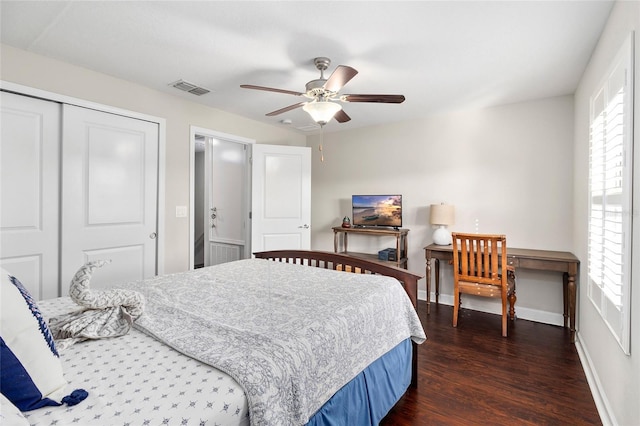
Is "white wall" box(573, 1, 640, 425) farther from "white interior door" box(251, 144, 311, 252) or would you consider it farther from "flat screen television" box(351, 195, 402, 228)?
"white interior door" box(251, 144, 311, 252)

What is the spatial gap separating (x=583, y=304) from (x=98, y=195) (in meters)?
4.42

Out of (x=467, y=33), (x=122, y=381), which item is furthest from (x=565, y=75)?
(x=122, y=381)

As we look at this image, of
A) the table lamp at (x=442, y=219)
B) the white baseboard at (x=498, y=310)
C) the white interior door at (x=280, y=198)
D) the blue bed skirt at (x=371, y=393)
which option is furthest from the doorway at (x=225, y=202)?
the blue bed skirt at (x=371, y=393)

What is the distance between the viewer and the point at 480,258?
3.15 m

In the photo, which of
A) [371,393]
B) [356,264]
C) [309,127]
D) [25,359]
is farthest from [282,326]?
[309,127]

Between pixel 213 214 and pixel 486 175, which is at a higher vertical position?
pixel 486 175

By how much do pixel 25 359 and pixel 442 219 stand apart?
3764mm

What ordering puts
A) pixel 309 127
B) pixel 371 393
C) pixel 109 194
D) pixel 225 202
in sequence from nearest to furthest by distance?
pixel 371 393
pixel 109 194
pixel 309 127
pixel 225 202

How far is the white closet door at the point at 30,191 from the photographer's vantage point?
2369mm

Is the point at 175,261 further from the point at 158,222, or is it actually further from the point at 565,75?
the point at 565,75

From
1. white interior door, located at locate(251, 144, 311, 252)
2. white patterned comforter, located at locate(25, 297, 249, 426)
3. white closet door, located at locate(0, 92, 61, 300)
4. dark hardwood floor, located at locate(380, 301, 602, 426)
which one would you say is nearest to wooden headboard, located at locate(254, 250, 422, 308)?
dark hardwood floor, located at locate(380, 301, 602, 426)

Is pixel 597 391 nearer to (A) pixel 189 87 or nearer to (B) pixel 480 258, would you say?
(B) pixel 480 258

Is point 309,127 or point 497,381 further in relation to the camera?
point 309,127

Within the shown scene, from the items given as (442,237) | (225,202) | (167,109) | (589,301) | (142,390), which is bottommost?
(589,301)
